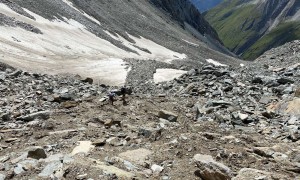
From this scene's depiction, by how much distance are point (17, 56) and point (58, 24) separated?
31.1 metres

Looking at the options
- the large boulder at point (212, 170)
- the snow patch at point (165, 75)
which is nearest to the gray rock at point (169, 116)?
the large boulder at point (212, 170)

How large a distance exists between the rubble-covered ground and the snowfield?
73.0 ft

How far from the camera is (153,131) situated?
1559 cm

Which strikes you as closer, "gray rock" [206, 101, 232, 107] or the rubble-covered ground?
the rubble-covered ground

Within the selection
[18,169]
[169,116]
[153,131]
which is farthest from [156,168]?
[169,116]

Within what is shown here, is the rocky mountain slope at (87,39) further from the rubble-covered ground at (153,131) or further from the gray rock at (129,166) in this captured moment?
the gray rock at (129,166)

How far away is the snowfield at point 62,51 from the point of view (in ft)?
160

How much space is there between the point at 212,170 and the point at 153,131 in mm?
4078

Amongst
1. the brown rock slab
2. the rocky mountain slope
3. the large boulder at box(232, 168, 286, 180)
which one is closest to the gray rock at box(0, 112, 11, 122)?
the brown rock slab

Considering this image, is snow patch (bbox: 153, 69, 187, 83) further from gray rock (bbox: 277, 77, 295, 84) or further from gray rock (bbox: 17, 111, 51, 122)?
gray rock (bbox: 17, 111, 51, 122)

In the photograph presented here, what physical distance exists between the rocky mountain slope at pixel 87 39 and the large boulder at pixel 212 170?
110 feet

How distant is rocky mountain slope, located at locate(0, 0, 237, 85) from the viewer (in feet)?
171

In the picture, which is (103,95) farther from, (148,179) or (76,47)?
(76,47)

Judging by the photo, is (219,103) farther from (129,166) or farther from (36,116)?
(129,166)
